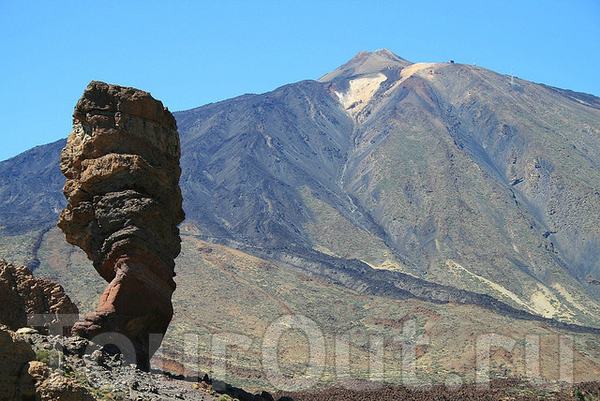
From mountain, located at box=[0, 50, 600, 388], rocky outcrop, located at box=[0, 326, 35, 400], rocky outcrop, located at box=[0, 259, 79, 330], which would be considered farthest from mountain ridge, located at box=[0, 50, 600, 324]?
rocky outcrop, located at box=[0, 326, 35, 400]

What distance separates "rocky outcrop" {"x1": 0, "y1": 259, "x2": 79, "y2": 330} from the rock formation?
130 centimetres

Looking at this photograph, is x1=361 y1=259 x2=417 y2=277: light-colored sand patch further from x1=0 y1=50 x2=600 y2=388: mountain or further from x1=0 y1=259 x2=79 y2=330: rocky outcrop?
x1=0 y1=259 x2=79 y2=330: rocky outcrop

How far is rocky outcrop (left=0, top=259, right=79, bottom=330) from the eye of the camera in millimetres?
22344

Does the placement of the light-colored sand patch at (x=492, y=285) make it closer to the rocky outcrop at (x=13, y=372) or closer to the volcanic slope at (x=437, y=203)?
the volcanic slope at (x=437, y=203)

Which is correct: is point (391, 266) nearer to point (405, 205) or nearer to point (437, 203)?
point (437, 203)

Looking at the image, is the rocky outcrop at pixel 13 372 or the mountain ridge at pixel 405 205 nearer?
the rocky outcrop at pixel 13 372

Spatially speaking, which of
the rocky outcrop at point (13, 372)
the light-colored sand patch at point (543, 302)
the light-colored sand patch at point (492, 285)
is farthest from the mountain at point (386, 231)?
the rocky outcrop at point (13, 372)

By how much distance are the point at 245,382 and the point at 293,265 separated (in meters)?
70.5

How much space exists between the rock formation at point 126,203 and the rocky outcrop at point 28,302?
1.30 meters

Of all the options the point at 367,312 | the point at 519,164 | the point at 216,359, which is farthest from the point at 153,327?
the point at 519,164

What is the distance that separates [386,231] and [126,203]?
14049cm

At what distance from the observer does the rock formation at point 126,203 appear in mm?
22797

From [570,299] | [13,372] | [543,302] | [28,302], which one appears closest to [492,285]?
[543,302]

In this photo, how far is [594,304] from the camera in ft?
409
